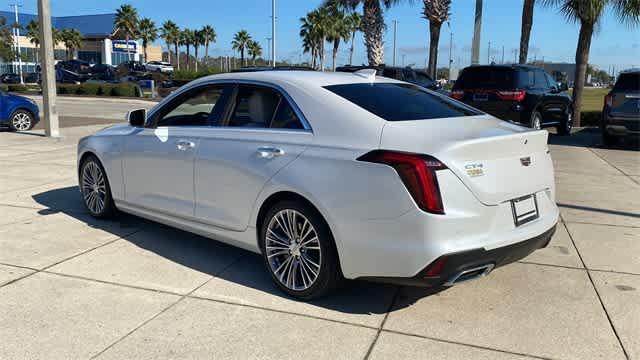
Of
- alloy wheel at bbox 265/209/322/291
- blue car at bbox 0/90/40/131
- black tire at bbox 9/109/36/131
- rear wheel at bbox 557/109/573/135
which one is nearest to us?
alloy wheel at bbox 265/209/322/291

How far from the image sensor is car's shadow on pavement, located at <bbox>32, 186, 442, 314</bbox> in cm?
433

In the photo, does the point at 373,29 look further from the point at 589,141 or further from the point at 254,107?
the point at 254,107

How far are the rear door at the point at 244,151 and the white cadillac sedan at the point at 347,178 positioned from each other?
1cm

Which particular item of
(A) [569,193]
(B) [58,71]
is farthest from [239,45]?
(A) [569,193]

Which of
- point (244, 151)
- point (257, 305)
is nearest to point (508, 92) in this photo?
point (244, 151)

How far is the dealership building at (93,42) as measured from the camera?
266 ft

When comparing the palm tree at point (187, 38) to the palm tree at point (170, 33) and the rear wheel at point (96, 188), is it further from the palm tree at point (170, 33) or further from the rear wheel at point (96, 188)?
the rear wheel at point (96, 188)

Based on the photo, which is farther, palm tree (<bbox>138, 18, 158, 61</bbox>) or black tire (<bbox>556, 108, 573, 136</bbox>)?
palm tree (<bbox>138, 18, 158, 61</bbox>)

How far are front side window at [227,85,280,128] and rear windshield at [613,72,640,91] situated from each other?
35.9 ft

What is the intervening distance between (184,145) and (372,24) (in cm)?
2418

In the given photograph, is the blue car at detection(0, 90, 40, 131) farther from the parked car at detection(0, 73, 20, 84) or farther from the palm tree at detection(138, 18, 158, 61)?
the palm tree at detection(138, 18, 158, 61)

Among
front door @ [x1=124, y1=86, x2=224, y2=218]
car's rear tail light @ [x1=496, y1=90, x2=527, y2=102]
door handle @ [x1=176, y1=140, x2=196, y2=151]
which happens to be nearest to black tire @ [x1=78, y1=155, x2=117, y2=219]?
front door @ [x1=124, y1=86, x2=224, y2=218]

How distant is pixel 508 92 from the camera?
43.5 feet

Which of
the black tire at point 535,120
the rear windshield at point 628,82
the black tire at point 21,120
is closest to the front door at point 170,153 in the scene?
the black tire at point 535,120
